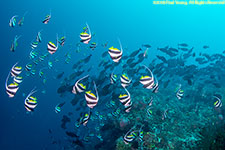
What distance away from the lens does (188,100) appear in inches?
548

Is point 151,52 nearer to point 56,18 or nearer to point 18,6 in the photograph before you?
point 56,18

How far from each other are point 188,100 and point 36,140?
95.1 ft

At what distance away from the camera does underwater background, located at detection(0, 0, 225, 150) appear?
8766 mm

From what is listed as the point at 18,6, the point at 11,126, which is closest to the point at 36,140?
the point at 11,126

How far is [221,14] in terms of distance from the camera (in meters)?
138

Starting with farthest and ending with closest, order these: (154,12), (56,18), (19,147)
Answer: (154,12)
(56,18)
(19,147)

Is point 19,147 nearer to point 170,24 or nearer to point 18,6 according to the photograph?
point 18,6

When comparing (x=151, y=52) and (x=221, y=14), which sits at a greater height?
(x=221, y=14)

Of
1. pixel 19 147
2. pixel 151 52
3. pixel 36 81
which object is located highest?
pixel 151 52

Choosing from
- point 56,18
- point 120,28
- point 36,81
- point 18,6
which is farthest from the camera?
point 120,28

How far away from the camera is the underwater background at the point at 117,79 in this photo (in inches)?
345

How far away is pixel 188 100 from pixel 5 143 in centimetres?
3228

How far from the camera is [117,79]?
32.5 ft

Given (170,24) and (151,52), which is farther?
(170,24)
